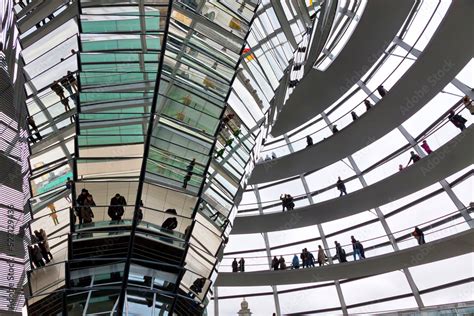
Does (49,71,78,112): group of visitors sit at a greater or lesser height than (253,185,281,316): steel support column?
lesser

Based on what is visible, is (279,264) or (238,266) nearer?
(279,264)

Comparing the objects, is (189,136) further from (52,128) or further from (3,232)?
(3,232)

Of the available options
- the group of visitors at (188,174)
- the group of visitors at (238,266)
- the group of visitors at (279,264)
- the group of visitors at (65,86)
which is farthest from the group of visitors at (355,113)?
the group of visitors at (65,86)

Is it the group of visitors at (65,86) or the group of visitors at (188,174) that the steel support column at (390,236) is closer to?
the group of visitors at (188,174)

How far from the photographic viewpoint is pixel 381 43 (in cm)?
2038

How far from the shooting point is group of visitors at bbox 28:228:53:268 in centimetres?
1084

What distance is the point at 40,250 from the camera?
11.0 metres

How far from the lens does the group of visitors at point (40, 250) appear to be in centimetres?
1084

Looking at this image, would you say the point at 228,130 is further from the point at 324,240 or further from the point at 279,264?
the point at 324,240

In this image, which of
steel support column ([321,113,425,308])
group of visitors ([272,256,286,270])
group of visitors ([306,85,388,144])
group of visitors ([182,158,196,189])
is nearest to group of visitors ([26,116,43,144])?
group of visitors ([182,158,196,189])

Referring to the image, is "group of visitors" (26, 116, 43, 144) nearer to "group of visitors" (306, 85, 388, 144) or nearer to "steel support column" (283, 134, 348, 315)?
"group of visitors" (306, 85, 388, 144)

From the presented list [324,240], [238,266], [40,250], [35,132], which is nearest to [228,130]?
[35,132]

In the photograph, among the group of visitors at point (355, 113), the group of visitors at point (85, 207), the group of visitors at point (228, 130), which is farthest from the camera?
the group of visitors at point (355, 113)

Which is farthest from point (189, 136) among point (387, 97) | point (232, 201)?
point (387, 97)
